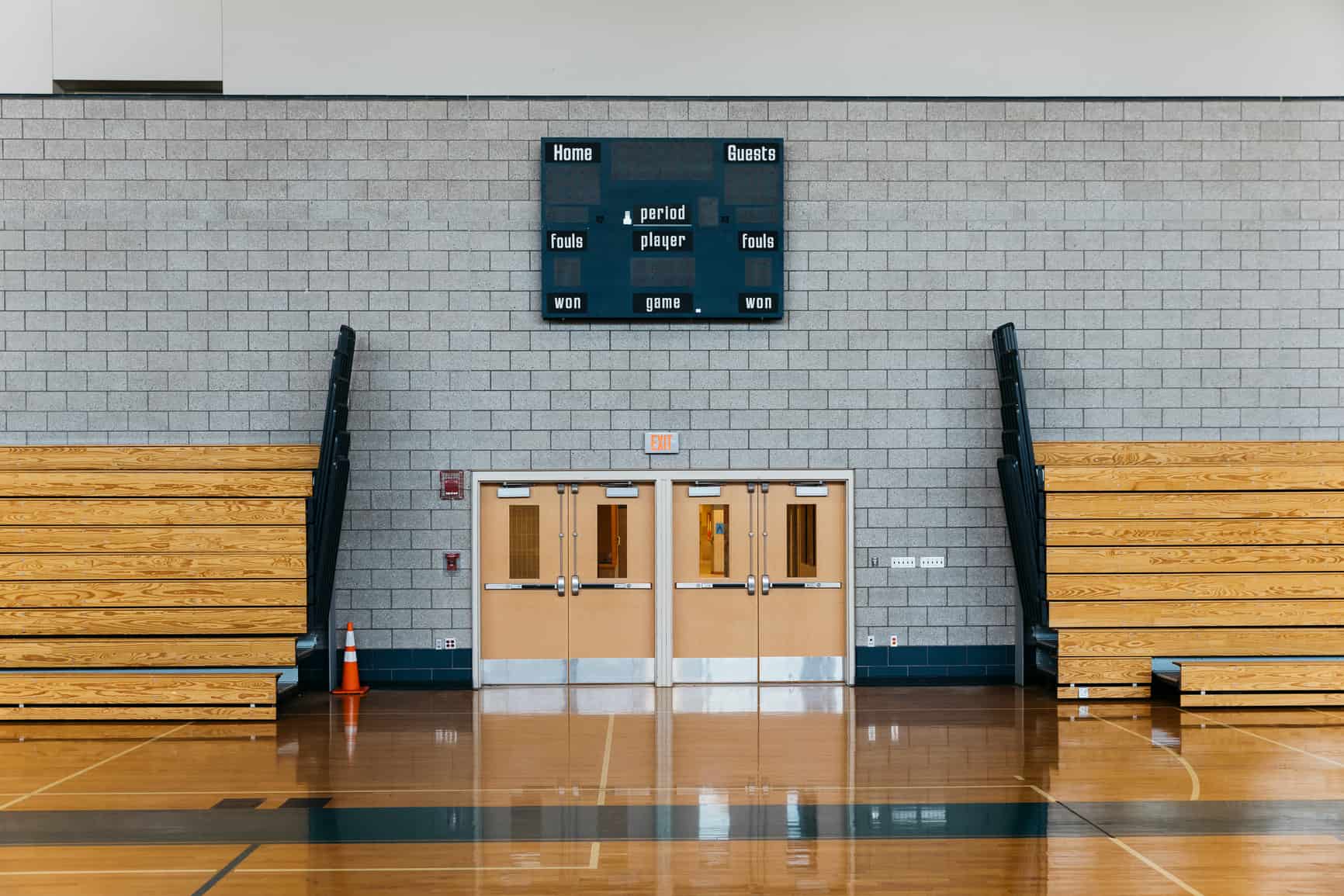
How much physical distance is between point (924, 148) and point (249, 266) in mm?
6575

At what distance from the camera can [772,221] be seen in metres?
10.6

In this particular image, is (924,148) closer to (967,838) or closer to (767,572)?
(767,572)

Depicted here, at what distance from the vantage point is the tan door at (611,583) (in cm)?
1067

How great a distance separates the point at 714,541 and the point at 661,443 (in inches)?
42.8

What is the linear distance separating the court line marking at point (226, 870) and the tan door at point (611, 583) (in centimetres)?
530

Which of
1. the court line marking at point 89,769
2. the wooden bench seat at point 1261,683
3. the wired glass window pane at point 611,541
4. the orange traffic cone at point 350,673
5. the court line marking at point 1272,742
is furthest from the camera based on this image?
the wired glass window pane at point 611,541

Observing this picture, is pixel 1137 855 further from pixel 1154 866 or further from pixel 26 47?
pixel 26 47

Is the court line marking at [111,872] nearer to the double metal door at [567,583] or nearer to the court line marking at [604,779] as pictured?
the court line marking at [604,779]

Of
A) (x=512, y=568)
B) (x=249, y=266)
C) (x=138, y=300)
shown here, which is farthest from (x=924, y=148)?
(x=138, y=300)

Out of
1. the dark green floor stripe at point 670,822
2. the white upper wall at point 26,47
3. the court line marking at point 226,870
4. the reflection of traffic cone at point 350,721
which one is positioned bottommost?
the reflection of traffic cone at point 350,721

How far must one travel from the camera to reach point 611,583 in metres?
10.7

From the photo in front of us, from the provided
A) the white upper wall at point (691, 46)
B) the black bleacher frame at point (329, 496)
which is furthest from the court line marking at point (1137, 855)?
the white upper wall at point (691, 46)

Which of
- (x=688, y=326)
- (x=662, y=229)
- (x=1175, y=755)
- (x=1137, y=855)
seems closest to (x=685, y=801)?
(x=1137, y=855)

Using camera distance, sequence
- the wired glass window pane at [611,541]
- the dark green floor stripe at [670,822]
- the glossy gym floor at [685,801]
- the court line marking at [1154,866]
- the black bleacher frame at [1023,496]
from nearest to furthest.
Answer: the court line marking at [1154,866]
the glossy gym floor at [685,801]
the dark green floor stripe at [670,822]
the black bleacher frame at [1023,496]
the wired glass window pane at [611,541]
